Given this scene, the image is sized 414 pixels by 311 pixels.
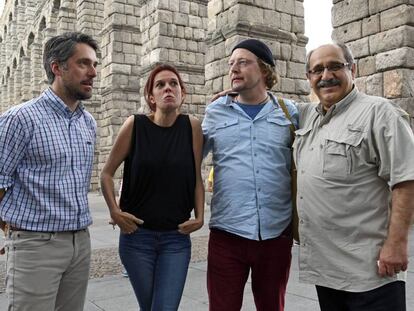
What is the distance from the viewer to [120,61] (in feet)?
52.1

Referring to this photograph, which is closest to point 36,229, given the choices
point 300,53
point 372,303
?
point 372,303

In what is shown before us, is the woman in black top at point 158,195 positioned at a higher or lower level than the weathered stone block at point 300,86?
lower

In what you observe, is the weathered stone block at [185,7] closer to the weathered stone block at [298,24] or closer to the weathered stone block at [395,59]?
the weathered stone block at [298,24]

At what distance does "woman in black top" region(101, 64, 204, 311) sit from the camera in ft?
7.91

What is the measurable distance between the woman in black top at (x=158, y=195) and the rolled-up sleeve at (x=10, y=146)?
52 centimetres

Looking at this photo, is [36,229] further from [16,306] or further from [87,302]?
[87,302]

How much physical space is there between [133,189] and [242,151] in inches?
25.8

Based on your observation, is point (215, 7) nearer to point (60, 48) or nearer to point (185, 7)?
point (185, 7)

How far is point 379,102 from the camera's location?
2.04 m

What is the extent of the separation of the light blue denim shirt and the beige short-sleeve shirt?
0.93ft

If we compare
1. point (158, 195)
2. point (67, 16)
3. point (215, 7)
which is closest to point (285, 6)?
point (215, 7)

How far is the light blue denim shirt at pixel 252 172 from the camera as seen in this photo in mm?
2432

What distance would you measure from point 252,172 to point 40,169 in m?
1.13

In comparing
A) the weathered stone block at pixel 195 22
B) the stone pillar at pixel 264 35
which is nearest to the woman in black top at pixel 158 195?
the stone pillar at pixel 264 35
